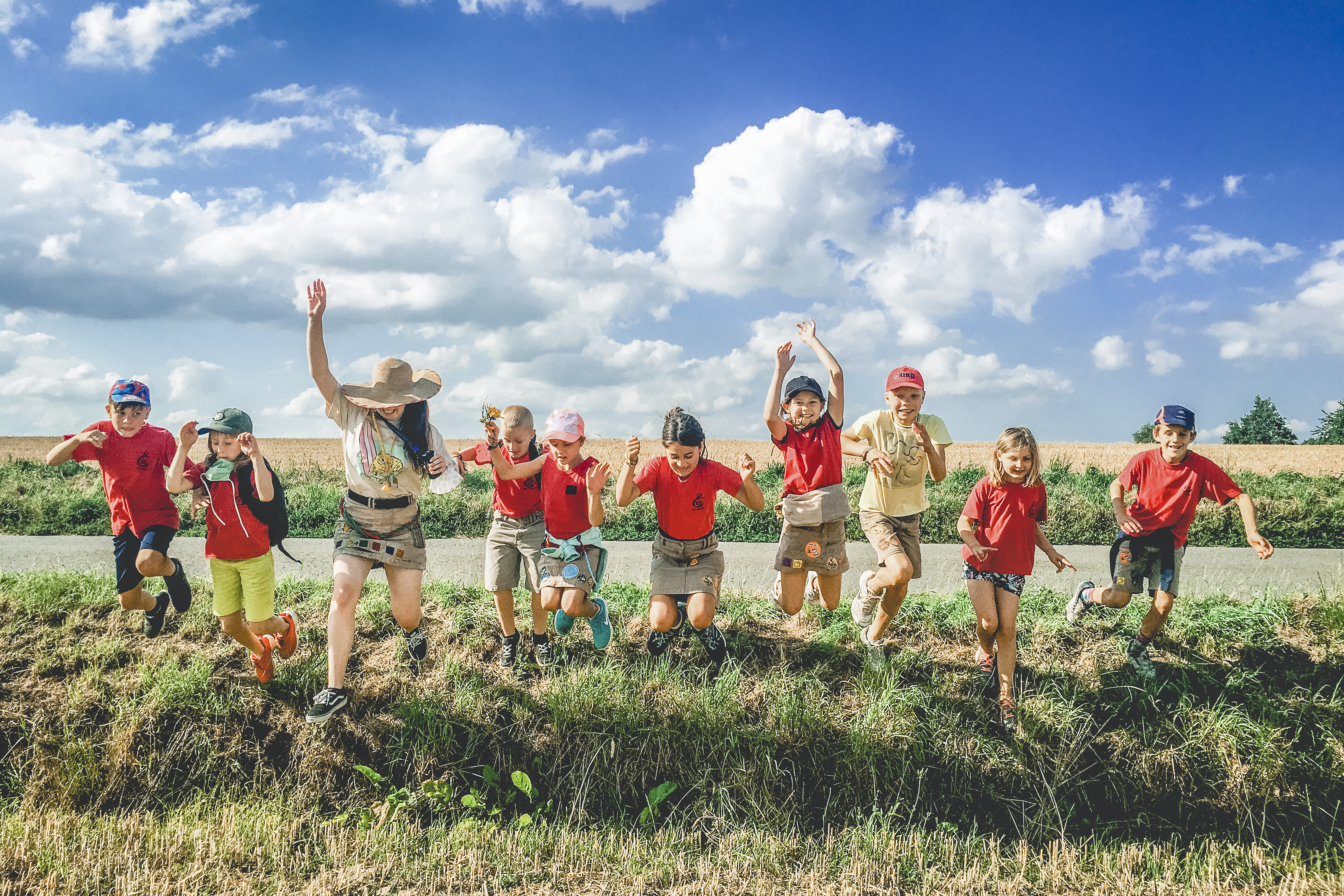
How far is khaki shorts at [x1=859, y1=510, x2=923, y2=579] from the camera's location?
5270 millimetres

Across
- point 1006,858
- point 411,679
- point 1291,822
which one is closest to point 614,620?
point 411,679

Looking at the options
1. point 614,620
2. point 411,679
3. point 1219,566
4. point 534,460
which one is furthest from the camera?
point 1219,566

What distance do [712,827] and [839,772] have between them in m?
0.92

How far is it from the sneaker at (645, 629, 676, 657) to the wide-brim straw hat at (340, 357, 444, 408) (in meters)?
2.18

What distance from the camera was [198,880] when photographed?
4445 mm

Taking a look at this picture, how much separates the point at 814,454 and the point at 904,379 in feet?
2.53

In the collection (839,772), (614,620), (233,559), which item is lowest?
(839,772)

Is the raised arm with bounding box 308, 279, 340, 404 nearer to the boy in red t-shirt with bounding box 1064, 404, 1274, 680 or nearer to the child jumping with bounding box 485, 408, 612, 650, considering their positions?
the child jumping with bounding box 485, 408, 612, 650

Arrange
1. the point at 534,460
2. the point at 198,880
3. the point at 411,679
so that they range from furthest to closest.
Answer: the point at 411,679 < the point at 534,460 < the point at 198,880

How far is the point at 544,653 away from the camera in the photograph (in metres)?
5.61

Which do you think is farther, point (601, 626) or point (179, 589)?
point (179, 589)

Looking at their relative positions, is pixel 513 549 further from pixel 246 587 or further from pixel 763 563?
pixel 763 563

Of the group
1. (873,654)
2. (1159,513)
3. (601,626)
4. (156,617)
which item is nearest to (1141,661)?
Result: (1159,513)

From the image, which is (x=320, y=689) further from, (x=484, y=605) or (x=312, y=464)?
(x=312, y=464)
